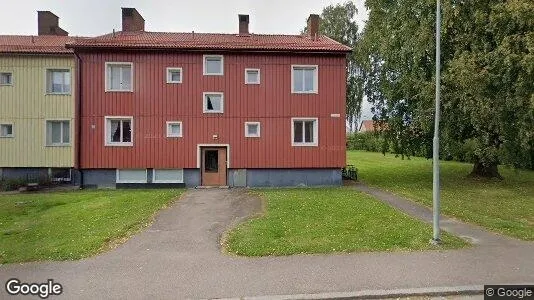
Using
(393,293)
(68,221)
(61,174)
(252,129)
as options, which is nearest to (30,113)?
(61,174)

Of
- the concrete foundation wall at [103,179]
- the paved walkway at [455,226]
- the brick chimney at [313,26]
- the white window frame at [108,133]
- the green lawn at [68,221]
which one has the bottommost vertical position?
the green lawn at [68,221]

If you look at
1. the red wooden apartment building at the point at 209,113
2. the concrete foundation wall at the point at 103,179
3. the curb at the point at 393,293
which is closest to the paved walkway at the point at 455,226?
the curb at the point at 393,293

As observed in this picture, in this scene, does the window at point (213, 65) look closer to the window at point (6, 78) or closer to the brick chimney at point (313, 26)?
the brick chimney at point (313, 26)

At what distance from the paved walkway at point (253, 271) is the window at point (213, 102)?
11878 mm

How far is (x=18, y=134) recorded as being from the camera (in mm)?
21328

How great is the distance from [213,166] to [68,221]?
377 inches

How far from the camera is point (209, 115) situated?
21.2 meters

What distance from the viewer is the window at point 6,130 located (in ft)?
70.1

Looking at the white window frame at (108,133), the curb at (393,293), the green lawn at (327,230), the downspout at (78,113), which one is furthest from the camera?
the white window frame at (108,133)

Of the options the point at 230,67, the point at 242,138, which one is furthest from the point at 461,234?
the point at 230,67

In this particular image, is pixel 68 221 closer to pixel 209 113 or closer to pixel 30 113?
pixel 209 113

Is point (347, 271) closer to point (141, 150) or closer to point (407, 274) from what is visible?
point (407, 274)

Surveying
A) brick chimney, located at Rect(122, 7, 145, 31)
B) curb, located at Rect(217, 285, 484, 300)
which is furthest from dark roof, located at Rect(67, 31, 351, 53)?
curb, located at Rect(217, 285, 484, 300)

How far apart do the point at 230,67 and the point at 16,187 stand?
1251 cm
